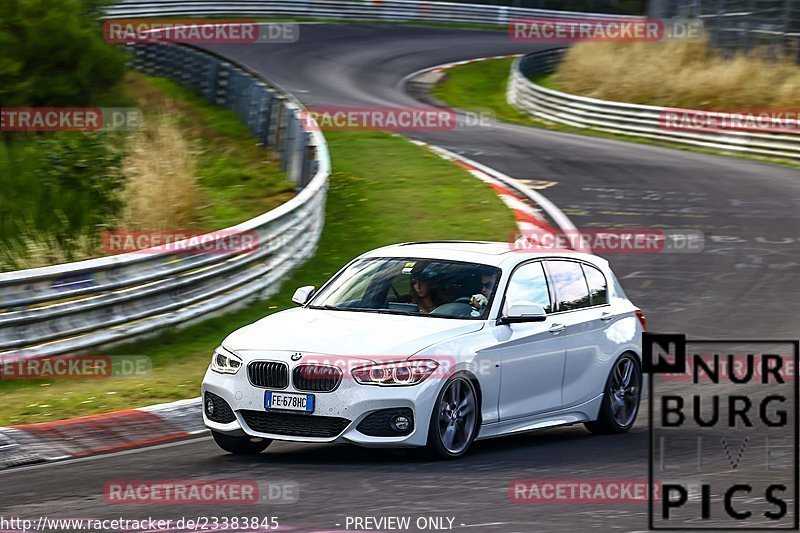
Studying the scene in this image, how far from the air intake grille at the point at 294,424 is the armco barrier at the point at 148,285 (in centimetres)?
407

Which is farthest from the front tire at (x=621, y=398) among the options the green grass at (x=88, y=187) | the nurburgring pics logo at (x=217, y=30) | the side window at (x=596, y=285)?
the nurburgring pics logo at (x=217, y=30)

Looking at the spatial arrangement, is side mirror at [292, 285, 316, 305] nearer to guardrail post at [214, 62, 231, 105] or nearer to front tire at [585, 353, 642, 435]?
front tire at [585, 353, 642, 435]

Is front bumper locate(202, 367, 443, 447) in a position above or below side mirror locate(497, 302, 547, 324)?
below

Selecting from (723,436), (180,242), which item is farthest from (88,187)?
(723,436)

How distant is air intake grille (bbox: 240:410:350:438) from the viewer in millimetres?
8422

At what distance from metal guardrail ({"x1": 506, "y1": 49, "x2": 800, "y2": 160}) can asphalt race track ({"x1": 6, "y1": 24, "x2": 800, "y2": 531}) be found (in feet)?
4.18

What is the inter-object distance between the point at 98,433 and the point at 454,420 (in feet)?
9.01

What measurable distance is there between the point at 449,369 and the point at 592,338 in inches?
81.6

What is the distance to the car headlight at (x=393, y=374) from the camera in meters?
8.42

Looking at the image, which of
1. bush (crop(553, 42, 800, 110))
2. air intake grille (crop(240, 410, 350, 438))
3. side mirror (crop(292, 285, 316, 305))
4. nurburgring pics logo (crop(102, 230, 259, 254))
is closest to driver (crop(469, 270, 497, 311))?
side mirror (crop(292, 285, 316, 305))

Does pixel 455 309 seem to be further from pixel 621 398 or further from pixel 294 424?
pixel 621 398

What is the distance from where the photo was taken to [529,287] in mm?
9953

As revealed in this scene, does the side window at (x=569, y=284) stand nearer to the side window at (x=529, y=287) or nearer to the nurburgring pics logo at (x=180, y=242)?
the side window at (x=529, y=287)

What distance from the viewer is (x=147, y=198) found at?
16969 mm
